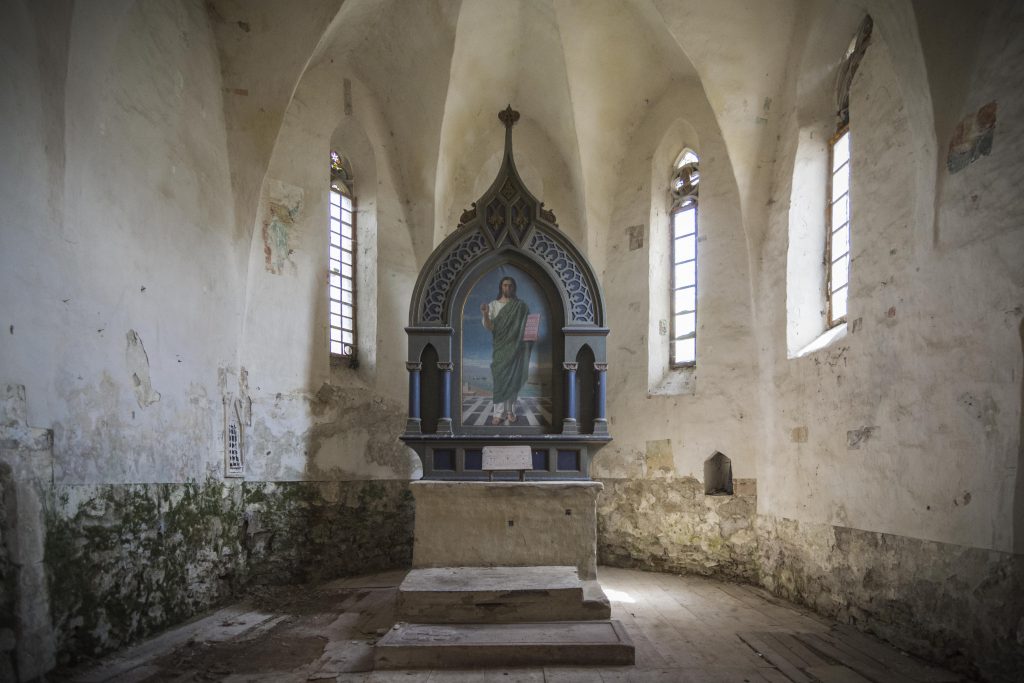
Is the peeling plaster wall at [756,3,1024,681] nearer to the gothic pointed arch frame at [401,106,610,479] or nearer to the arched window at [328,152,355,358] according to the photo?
the gothic pointed arch frame at [401,106,610,479]

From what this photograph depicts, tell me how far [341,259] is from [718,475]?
5196 millimetres

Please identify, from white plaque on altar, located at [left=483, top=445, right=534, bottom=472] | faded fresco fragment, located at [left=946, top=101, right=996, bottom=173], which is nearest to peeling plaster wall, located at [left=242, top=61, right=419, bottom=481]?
white plaque on altar, located at [left=483, top=445, right=534, bottom=472]

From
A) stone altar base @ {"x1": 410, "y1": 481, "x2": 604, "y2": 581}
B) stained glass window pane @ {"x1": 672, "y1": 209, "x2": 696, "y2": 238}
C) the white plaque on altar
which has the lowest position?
stone altar base @ {"x1": 410, "y1": 481, "x2": 604, "y2": 581}

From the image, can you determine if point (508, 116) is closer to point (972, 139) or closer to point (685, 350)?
point (685, 350)

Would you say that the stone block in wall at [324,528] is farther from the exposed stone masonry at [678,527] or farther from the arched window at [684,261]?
the arched window at [684,261]

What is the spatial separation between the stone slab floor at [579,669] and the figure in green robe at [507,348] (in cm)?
212

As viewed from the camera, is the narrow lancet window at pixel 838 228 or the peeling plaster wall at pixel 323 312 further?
the peeling plaster wall at pixel 323 312

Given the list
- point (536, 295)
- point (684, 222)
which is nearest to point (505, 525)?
point (536, 295)

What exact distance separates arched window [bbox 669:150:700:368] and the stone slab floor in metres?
3.02

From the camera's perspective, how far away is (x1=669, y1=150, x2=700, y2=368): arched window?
357 inches

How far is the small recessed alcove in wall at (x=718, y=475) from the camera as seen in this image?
838 centimetres

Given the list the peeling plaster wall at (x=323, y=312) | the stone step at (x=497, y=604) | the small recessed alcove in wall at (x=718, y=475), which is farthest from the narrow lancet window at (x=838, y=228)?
the peeling plaster wall at (x=323, y=312)

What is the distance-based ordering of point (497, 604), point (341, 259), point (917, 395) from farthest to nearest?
point (341, 259)
point (497, 604)
point (917, 395)

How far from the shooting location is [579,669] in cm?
469
